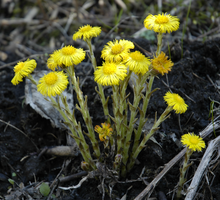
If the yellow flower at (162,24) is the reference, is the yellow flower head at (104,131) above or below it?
below

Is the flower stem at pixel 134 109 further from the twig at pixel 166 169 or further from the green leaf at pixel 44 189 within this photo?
the green leaf at pixel 44 189

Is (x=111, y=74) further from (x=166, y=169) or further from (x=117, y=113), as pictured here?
(x=166, y=169)

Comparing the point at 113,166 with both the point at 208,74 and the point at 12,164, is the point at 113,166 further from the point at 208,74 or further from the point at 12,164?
the point at 208,74

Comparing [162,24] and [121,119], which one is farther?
[121,119]

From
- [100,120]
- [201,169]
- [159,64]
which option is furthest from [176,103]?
[100,120]

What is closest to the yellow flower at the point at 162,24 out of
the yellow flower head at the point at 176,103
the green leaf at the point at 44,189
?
the yellow flower head at the point at 176,103
